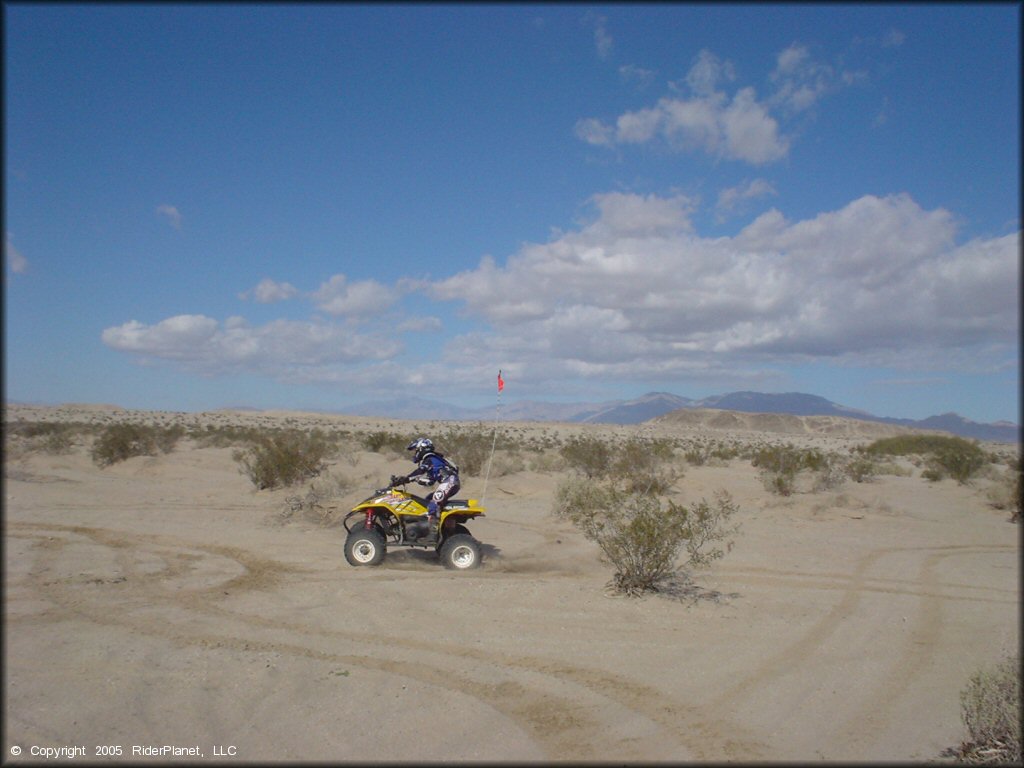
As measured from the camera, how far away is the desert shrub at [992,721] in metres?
5.17

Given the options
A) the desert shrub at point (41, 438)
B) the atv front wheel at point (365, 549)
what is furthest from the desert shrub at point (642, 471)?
the desert shrub at point (41, 438)

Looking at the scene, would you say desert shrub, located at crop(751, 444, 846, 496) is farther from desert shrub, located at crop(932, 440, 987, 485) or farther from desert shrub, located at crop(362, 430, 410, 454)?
desert shrub, located at crop(362, 430, 410, 454)

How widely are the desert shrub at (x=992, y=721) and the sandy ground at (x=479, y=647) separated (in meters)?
0.28

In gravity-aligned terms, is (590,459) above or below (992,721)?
above

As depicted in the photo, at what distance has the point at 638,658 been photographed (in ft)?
23.8

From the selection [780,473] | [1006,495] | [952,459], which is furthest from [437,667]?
[952,459]

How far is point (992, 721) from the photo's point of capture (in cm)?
545

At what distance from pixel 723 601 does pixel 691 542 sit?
40.7 inches

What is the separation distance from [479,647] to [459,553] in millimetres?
3890

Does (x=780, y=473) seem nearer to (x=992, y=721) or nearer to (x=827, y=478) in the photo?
(x=827, y=478)

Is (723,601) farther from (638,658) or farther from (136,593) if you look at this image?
(136,593)

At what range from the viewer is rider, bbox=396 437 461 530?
1117 centimetres

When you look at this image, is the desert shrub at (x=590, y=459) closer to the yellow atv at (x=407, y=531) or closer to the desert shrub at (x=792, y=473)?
the desert shrub at (x=792, y=473)

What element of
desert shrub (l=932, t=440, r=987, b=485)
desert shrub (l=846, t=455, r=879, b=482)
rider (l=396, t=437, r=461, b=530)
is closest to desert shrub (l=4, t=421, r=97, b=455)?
rider (l=396, t=437, r=461, b=530)
